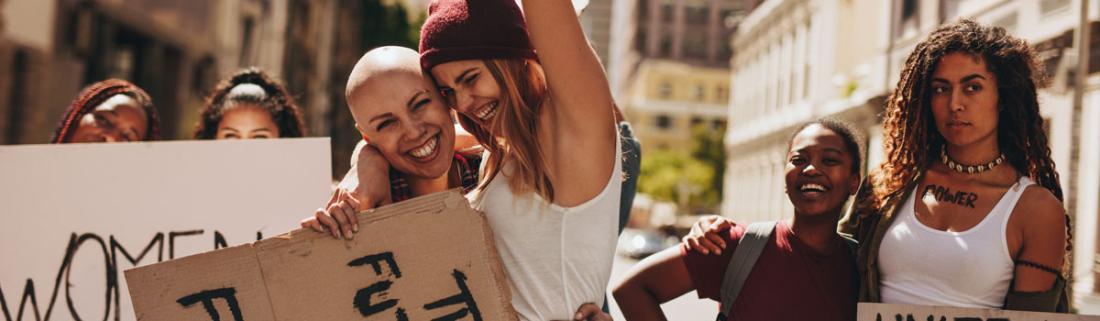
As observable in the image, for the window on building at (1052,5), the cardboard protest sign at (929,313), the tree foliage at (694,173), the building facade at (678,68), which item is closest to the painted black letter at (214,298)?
the cardboard protest sign at (929,313)

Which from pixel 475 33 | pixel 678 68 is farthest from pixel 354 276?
pixel 678 68

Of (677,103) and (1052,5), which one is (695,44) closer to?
(677,103)

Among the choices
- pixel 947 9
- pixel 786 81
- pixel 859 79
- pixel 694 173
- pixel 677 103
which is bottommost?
pixel 694 173

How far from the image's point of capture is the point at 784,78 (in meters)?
36.8

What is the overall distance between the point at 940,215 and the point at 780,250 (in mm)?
397

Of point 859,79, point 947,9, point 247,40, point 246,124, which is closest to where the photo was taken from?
point 246,124

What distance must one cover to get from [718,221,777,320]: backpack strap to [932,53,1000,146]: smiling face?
517mm

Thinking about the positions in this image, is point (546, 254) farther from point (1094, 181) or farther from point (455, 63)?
point (1094, 181)

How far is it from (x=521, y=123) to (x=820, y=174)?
0.97 metres

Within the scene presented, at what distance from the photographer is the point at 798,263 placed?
2.77 metres

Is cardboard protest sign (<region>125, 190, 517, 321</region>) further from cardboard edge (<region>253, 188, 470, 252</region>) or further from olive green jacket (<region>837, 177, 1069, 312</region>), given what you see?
olive green jacket (<region>837, 177, 1069, 312</region>)

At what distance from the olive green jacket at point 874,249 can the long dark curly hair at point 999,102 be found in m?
0.03

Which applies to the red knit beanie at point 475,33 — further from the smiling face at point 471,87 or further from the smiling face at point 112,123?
the smiling face at point 112,123

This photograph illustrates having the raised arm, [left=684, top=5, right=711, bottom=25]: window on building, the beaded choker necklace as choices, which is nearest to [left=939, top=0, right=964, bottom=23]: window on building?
the beaded choker necklace
